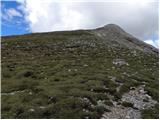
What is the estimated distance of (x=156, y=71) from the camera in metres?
50.0

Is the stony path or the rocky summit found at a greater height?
the rocky summit

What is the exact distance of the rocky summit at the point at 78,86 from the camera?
28.4 m

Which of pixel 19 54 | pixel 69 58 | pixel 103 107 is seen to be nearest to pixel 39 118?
pixel 103 107

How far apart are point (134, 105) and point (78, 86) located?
653cm

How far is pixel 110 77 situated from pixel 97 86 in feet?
18.0

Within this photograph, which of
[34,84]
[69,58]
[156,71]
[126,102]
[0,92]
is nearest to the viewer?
[126,102]

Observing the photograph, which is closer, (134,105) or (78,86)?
(134,105)

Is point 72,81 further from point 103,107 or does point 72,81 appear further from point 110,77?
point 103,107

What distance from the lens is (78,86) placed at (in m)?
34.9

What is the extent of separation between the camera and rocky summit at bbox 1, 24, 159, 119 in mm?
28438

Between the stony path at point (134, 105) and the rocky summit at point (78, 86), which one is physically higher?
the rocky summit at point (78, 86)

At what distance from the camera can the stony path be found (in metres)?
28.5

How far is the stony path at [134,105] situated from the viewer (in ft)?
93.5

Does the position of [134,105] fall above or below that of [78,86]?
below
